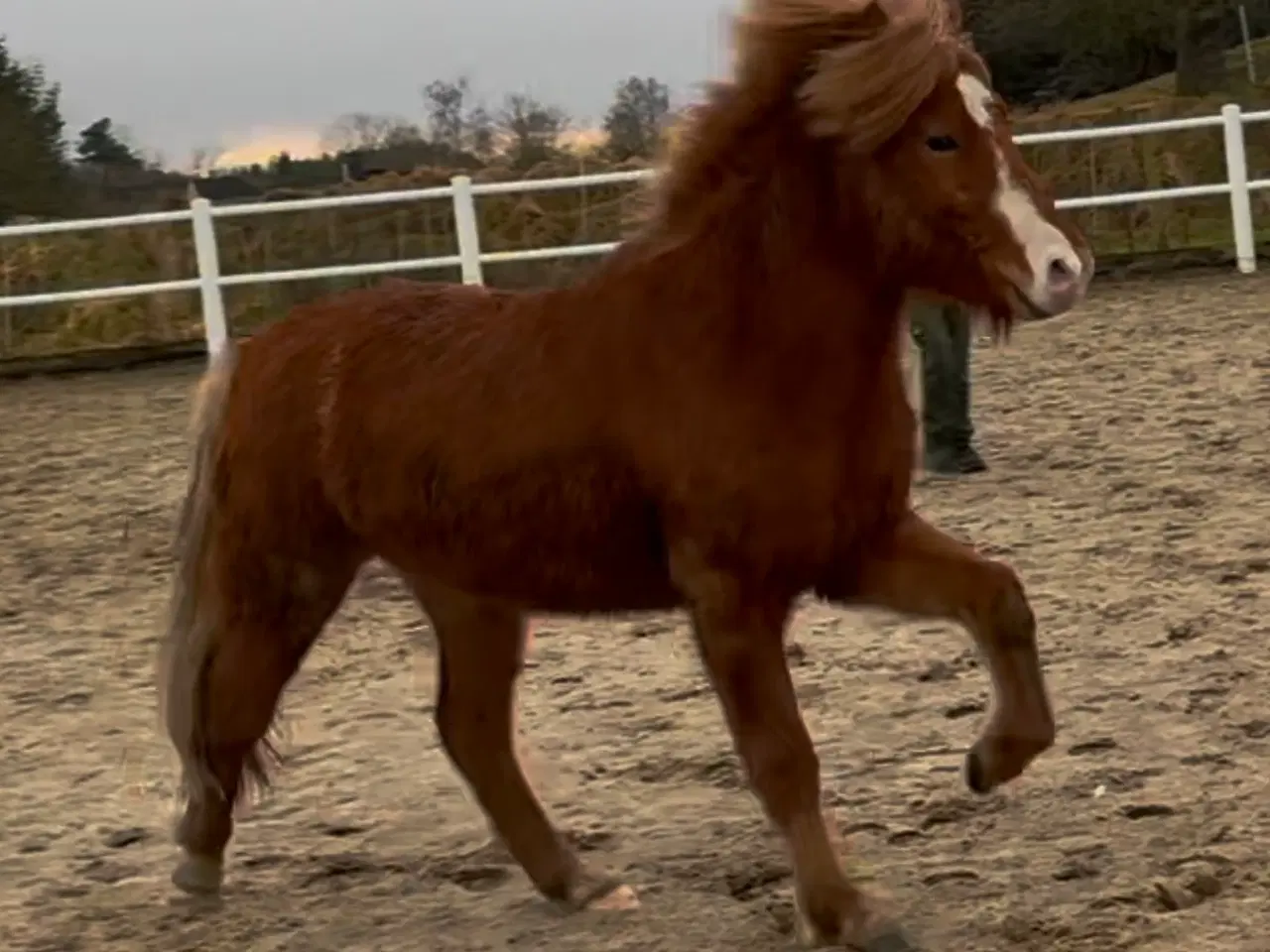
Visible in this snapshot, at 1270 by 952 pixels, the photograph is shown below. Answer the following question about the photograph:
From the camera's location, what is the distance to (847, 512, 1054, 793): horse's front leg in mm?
2906

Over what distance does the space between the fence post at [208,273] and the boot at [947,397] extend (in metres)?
7.20

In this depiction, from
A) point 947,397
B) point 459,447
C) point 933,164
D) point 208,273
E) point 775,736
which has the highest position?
point 208,273

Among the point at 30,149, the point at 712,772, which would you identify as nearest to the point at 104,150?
the point at 30,149

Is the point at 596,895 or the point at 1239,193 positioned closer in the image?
the point at 596,895

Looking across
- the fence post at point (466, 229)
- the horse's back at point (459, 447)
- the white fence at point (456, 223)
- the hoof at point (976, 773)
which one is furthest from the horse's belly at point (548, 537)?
the fence post at point (466, 229)

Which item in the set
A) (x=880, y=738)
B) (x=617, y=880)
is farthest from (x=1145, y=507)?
(x=617, y=880)

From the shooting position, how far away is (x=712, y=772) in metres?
4.08

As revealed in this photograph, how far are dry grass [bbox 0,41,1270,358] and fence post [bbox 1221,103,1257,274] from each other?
57 cm

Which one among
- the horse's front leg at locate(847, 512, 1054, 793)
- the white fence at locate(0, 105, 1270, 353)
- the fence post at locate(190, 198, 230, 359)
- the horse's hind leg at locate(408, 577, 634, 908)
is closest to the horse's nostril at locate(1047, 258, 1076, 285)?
the horse's front leg at locate(847, 512, 1054, 793)

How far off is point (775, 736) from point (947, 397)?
486 cm

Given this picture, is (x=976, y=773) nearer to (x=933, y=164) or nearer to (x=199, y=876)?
(x=933, y=164)

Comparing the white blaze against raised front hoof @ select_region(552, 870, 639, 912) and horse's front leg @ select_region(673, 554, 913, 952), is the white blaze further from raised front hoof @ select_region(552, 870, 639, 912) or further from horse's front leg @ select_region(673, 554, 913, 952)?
raised front hoof @ select_region(552, 870, 639, 912)

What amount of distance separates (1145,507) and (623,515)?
3.89 m

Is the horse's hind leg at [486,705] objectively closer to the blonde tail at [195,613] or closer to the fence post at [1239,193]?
the blonde tail at [195,613]
